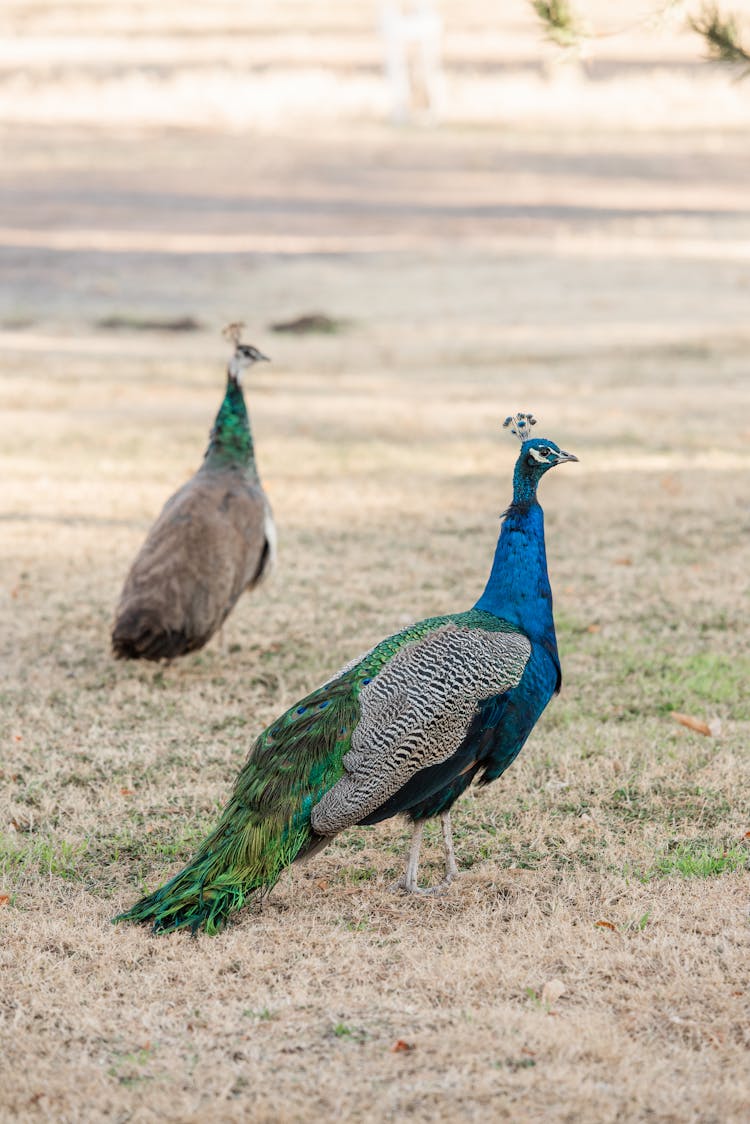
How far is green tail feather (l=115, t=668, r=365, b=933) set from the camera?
442 cm

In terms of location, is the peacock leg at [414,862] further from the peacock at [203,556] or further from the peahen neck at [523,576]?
the peacock at [203,556]

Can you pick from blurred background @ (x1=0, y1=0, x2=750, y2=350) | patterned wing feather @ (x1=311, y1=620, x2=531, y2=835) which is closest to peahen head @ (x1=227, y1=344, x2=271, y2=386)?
blurred background @ (x1=0, y1=0, x2=750, y2=350)

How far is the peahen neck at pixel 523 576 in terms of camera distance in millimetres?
4941

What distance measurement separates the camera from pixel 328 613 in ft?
25.2

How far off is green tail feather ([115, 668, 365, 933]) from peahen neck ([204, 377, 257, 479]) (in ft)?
9.69

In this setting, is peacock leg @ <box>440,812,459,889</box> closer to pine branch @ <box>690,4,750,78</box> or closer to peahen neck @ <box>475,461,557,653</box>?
peahen neck @ <box>475,461,557,653</box>

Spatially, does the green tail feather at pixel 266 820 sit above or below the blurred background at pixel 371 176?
below

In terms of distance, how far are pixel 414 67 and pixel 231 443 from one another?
29946 mm

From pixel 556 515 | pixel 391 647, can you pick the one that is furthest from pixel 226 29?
pixel 391 647

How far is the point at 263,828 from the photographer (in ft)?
14.7

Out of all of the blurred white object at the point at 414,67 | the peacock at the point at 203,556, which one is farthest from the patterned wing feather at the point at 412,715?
the blurred white object at the point at 414,67

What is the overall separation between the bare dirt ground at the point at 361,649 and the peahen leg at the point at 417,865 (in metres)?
0.06

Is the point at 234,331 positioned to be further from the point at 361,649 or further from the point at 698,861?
the point at 698,861

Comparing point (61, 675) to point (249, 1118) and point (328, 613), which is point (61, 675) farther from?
point (249, 1118)
